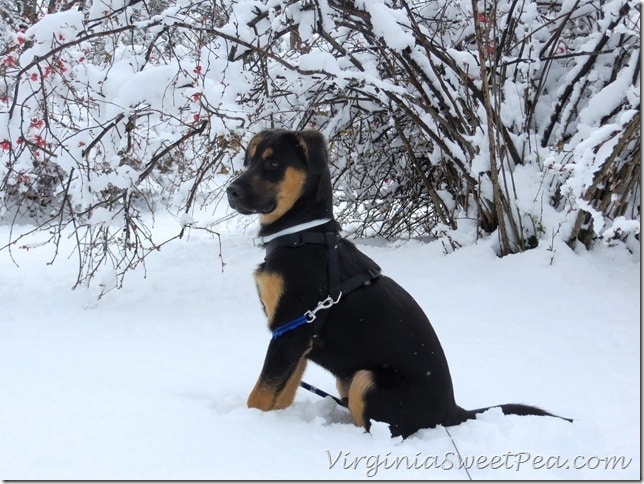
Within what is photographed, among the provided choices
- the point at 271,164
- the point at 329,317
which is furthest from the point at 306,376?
the point at 271,164

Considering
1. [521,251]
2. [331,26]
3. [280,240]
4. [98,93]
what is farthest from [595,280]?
[98,93]

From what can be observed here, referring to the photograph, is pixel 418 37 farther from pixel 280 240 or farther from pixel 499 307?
pixel 280 240

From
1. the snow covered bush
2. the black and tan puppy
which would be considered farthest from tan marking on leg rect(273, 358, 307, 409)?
the snow covered bush

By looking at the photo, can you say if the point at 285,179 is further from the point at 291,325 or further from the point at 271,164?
the point at 291,325

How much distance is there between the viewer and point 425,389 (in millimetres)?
3211

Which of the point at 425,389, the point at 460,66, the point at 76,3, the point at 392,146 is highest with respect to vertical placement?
the point at 76,3

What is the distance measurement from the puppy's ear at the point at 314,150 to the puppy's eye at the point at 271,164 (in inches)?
7.0

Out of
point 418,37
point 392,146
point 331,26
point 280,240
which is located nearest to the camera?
point 280,240

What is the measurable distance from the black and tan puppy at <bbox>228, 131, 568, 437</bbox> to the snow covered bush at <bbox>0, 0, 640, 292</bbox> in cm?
231

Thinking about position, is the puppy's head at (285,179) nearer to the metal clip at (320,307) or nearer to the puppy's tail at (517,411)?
the metal clip at (320,307)

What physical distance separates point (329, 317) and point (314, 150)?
98 centimetres

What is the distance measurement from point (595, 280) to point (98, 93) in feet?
17.3

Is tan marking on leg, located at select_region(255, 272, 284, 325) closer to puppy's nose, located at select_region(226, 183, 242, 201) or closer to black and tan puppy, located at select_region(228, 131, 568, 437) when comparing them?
black and tan puppy, located at select_region(228, 131, 568, 437)

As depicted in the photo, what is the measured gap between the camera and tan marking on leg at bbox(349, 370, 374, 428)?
3195 millimetres
